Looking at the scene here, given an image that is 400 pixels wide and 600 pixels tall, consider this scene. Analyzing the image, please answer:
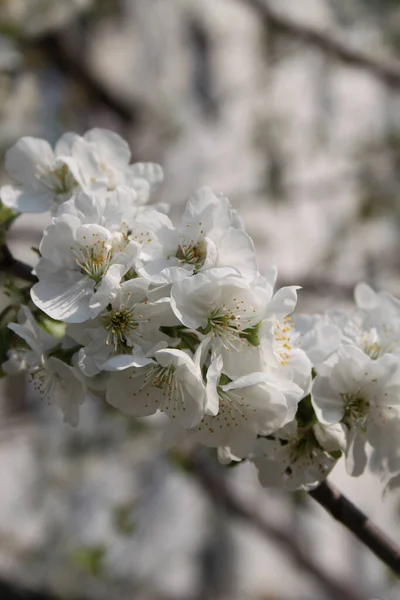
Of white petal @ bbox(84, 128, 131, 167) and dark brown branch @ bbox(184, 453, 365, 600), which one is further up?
white petal @ bbox(84, 128, 131, 167)

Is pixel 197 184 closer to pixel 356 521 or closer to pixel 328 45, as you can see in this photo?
pixel 328 45

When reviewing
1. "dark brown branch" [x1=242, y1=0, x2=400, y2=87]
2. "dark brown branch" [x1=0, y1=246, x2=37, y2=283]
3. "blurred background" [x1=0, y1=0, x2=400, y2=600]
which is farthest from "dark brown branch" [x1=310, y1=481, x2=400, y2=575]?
"dark brown branch" [x1=242, y1=0, x2=400, y2=87]

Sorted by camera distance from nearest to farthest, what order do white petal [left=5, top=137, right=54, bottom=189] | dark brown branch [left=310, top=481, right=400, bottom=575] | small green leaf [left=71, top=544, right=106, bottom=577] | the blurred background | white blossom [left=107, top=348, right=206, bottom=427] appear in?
1. white blossom [left=107, top=348, right=206, bottom=427]
2. dark brown branch [left=310, top=481, right=400, bottom=575]
3. white petal [left=5, top=137, right=54, bottom=189]
4. small green leaf [left=71, top=544, right=106, bottom=577]
5. the blurred background

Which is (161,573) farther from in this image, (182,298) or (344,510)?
(182,298)

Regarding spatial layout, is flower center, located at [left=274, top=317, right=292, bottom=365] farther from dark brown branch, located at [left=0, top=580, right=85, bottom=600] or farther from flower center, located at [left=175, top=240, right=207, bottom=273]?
dark brown branch, located at [left=0, top=580, right=85, bottom=600]

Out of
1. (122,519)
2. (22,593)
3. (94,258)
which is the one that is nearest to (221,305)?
(94,258)

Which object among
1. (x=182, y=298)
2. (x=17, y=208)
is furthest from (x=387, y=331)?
(x=17, y=208)

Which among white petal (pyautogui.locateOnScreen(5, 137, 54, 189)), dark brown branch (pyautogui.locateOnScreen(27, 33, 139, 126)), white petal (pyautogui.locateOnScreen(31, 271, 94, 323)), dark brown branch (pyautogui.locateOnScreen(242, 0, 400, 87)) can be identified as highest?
white petal (pyautogui.locateOnScreen(31, 271, 94, 323))
